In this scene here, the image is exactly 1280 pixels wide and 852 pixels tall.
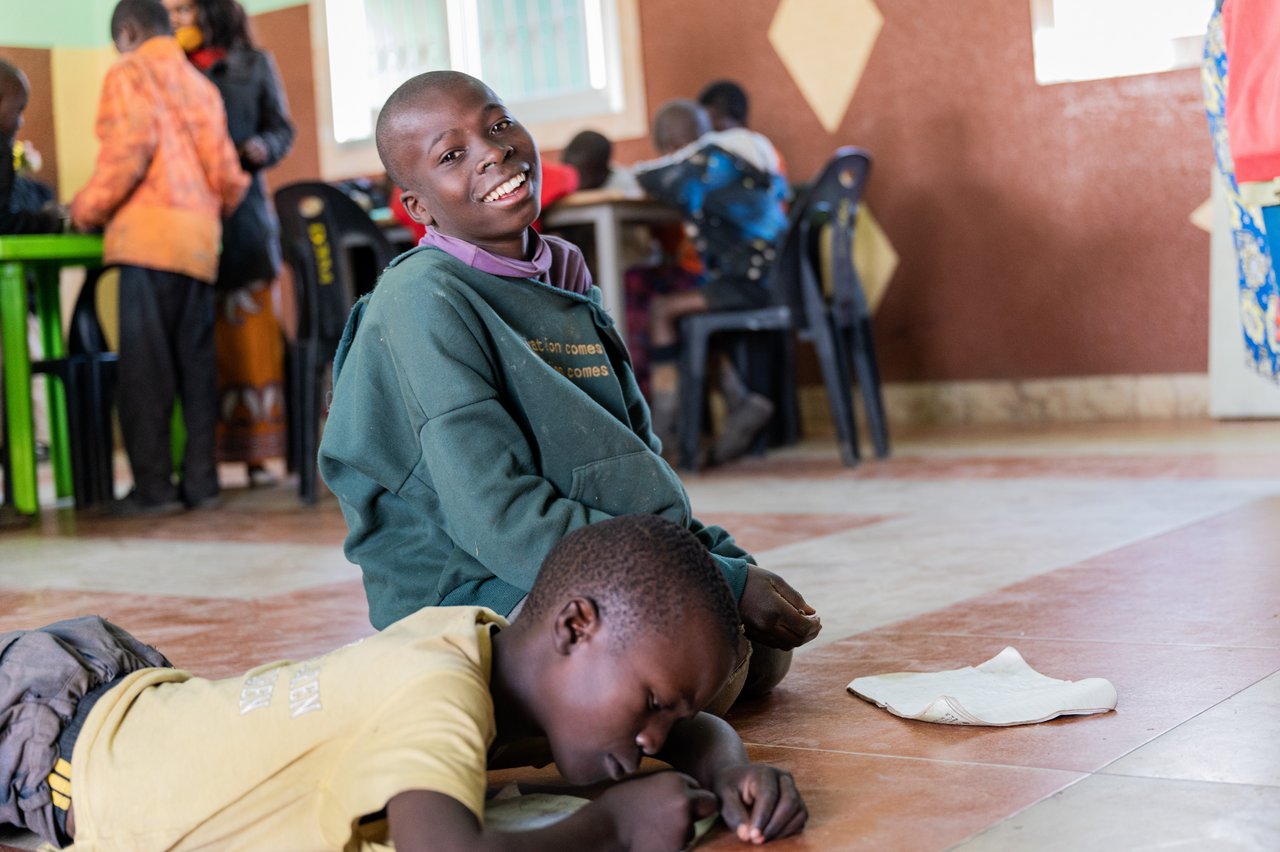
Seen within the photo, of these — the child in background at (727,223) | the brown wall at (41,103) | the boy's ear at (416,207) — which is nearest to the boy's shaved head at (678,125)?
the child in background at (727,223)

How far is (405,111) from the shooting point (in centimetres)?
172

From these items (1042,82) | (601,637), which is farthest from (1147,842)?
(1042,82)

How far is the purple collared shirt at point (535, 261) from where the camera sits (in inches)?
67.7

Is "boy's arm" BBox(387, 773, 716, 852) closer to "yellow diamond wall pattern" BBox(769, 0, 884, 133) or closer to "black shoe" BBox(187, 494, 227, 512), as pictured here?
"black shoe" BBox(187, 494, 227, 512)

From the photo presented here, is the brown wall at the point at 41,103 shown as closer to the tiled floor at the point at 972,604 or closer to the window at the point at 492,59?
the window at the point at 492,59

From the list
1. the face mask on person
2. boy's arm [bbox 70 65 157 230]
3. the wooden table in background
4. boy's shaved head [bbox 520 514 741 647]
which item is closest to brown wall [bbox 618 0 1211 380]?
the wooden table in background

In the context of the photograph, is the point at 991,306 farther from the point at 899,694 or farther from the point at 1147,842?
the point at 1147,842

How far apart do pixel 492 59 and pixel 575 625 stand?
604cm

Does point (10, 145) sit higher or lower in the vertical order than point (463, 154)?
higher

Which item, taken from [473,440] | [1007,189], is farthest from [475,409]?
[1007,189]

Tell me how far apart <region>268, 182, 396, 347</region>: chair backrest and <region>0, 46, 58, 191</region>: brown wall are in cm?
360

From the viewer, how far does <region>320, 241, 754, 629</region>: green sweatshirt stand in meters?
1.56

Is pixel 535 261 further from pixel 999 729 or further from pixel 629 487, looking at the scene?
pixel 999 729

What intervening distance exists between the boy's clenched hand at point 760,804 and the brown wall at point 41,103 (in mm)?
7122
